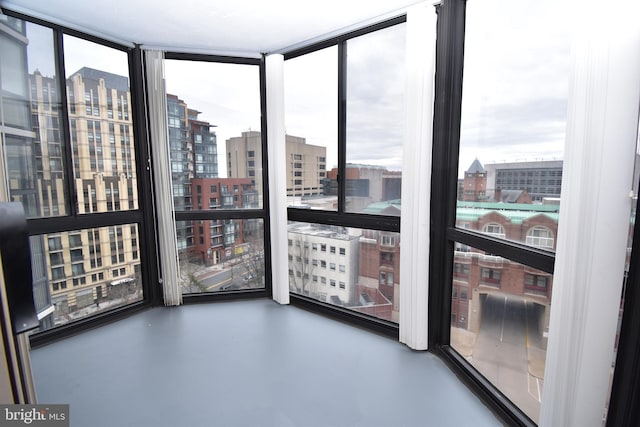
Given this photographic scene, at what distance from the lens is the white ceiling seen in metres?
2.27

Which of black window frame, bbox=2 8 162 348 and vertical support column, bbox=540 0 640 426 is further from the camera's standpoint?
black window frame, bbox=2 8 162 348

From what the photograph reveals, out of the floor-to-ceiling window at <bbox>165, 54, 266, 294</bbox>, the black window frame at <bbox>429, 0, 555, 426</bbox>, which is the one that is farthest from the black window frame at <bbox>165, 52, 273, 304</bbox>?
the black window frame at <bbox>429, 0, 555, 426</bbox>

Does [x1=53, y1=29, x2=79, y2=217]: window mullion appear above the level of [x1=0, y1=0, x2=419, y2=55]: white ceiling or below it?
below

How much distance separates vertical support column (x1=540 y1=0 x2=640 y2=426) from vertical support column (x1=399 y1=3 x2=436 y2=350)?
3.31ft

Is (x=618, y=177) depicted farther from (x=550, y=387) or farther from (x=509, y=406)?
(x=509, y=406)

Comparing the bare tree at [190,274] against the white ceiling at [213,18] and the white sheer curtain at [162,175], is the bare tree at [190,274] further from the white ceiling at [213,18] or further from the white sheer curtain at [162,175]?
the white ceiling at [213,18]

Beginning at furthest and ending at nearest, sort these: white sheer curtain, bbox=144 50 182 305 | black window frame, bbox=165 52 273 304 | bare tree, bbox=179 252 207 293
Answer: bare tree, bbox=179 252 207 293 < black window frame, bbox=165 52 273 304 < white sheer curtain, bbox=144 50 182 305

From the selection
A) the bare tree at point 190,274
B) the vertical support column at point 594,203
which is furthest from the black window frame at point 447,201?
the bare tree at point 190,274

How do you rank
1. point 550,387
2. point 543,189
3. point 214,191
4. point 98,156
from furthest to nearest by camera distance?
point 214,191 < point 98,156 < point 543,189 < point 550,387

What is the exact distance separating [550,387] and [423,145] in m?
1.55

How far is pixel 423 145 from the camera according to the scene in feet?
7.18

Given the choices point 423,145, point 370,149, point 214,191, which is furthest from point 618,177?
point 214,191

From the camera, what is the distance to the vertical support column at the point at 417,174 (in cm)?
212

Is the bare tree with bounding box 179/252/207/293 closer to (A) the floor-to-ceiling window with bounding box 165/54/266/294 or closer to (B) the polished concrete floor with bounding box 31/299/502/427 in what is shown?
(A) the floor-to-ceiling window with bounding box 165/54/266/294
